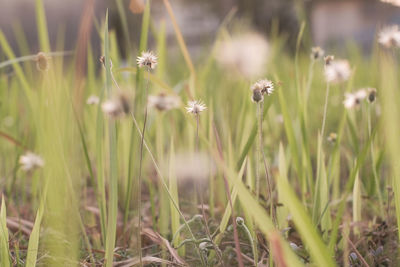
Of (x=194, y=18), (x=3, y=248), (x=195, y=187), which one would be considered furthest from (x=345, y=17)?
(x=3, y=248)

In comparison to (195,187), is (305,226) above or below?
below

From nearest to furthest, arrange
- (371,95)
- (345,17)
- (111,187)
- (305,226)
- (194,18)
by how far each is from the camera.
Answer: (305,226) → (111,187) → (371,95) → (194,18) → (345,17)

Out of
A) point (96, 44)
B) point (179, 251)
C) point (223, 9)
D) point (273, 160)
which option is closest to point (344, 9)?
point (223, 9)

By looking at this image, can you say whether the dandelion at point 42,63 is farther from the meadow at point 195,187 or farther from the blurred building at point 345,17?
the blurred building at point 345,17

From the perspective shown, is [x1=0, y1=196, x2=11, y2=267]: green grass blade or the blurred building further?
the blurred building

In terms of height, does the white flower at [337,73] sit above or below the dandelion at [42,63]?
below

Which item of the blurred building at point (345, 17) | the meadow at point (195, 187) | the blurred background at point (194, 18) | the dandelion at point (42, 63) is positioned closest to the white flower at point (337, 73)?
the meadow at point (195, 187)

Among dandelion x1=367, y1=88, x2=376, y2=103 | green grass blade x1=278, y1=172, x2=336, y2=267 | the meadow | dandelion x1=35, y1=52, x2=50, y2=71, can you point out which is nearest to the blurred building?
the meadow

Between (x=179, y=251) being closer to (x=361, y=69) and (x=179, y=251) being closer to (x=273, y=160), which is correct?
(x=273, y=160)

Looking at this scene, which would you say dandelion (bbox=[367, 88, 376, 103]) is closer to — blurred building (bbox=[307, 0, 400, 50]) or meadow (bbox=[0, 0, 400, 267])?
meadow (bbox=[0, 0, 400, 267])

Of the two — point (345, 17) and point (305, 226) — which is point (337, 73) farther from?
point (345, 17)

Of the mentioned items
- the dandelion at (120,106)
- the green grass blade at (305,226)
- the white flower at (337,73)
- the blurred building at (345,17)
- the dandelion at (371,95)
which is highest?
the blurred building at (345,17)
